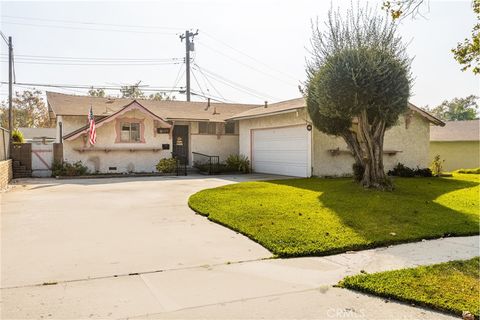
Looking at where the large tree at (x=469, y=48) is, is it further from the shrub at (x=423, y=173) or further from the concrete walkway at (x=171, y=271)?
the shrub at (x=423, y=173)

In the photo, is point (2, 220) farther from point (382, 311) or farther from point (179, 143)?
point (179, 143)

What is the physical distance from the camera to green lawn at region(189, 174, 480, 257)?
6.42m

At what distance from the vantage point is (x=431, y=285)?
4.39m

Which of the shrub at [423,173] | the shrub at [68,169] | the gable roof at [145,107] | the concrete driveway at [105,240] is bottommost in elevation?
the concrete driveway at [105,240]

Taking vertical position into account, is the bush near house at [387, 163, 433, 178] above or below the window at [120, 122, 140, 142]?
below

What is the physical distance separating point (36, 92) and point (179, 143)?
35.9 m

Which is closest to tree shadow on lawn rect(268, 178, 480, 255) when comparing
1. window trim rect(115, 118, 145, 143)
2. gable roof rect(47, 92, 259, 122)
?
window trim rect(115, 118, 145, 143)

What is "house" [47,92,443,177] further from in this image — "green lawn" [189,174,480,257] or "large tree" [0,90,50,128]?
"large tree" [0,90,50,128]

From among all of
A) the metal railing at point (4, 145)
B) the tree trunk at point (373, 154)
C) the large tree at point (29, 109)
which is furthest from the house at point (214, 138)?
the large tree at point (29, 109)

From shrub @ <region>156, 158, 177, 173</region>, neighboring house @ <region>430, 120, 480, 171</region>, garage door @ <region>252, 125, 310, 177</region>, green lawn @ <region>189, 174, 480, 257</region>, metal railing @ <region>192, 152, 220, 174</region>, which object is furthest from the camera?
neighboring house @ <region>430, 120, 480, 171</region>

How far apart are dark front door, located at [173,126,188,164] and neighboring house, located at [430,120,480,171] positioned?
17.8 m

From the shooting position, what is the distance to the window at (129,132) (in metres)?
20.6

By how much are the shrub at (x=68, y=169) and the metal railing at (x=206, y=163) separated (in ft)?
19.2

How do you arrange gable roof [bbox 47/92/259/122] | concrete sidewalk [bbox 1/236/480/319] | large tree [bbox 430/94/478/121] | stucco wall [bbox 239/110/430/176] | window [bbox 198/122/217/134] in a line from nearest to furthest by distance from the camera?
concrete sidewalk [bbox 1/236/480/319]
stucco wall [bbox 239/110/430/176]
gable roof [bbox 47/92/259/122]
window [bbox 198/122/217/134]
large tree [bbox 430/94/478/121]
